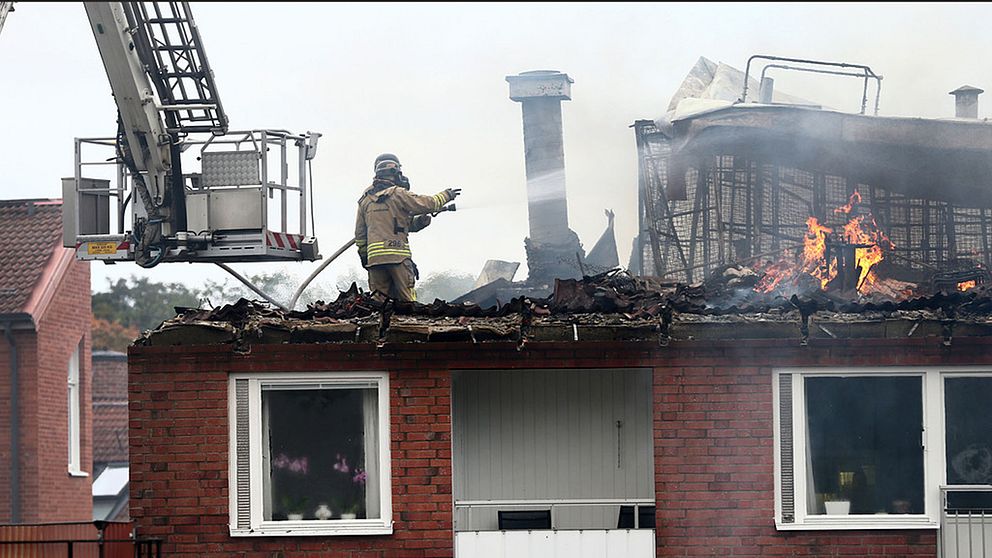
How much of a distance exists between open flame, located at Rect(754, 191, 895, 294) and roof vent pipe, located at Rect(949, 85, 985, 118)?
2.60 meters

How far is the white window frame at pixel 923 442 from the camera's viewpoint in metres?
11.6

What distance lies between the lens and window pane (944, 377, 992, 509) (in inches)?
459

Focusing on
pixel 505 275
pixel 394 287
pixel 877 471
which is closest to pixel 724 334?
pixel 877 471

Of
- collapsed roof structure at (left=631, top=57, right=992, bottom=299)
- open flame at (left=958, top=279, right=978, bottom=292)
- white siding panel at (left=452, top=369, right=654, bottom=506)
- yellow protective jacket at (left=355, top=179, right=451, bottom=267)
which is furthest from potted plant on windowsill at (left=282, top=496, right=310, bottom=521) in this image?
collapsed roof structure at (left=631, top=57, right=992, bottom=299)

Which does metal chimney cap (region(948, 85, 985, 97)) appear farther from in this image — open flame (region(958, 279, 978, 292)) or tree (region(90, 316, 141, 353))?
tree (region(90, 316, 141, 353))

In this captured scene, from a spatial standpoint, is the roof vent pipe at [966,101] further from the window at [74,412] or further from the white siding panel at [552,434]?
the window at [74,412]

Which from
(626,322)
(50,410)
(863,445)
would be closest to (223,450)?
(626,322)

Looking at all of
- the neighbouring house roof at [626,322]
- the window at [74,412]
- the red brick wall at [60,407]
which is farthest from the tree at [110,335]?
the neighbouring house roof at [626,322]

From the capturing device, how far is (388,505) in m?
11.6

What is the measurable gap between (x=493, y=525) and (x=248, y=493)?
2.12 metres

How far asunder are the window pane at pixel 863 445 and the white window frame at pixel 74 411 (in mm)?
14868

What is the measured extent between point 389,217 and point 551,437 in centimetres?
249

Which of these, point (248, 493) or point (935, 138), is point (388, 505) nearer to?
point (248, 493)

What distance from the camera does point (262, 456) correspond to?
38.5 feet
